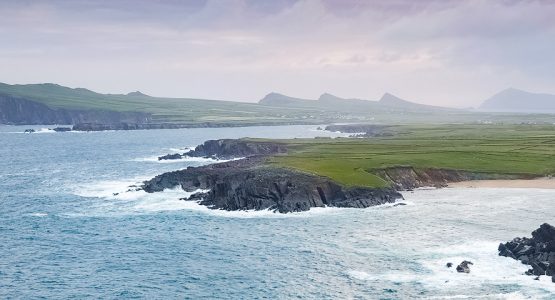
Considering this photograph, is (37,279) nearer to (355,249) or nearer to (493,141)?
(355,249)

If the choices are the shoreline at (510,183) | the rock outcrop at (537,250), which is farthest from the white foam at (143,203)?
the shoreline at (510,183)

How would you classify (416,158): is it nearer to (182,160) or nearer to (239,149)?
(239,149)

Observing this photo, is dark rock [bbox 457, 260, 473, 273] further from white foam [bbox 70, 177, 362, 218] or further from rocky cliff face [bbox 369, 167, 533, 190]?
rocky cliff face [bbox 369, 167, 533, 190]

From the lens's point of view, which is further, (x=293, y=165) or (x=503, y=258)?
(x=293, y=165)

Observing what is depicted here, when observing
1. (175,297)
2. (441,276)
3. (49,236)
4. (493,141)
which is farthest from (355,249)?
(493,141)

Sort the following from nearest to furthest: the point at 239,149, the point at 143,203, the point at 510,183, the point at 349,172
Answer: the point at 143,203 → the point at 349,172 → the point at 510,183 → the point at 239,149

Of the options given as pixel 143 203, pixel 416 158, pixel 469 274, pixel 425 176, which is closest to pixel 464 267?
pixel 469 274

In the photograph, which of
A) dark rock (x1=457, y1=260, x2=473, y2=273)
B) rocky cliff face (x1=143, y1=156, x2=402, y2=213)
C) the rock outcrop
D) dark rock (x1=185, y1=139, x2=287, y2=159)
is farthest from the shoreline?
dark rock (x1=185, y1=139, x2=287, y2=159)
